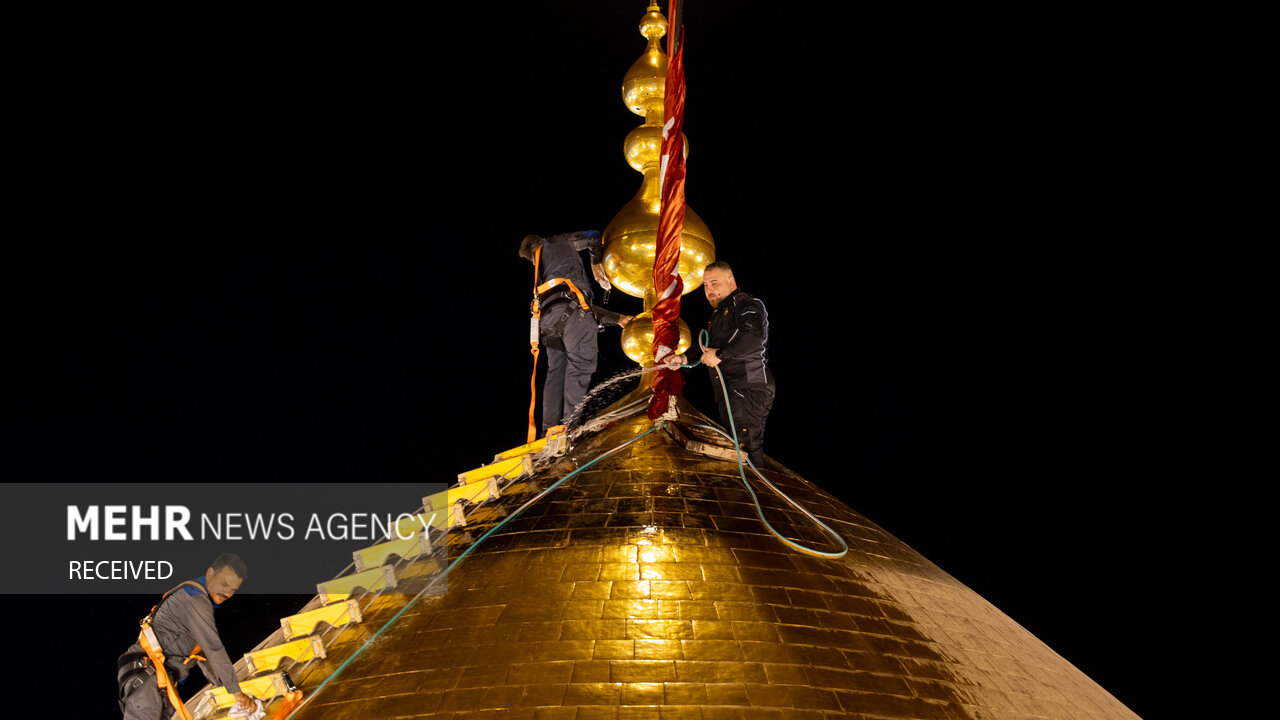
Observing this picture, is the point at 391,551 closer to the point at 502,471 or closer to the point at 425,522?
the point at 425,522

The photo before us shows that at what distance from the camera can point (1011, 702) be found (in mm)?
5738

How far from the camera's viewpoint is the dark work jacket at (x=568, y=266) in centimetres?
980

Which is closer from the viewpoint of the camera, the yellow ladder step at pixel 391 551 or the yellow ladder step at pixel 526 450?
the yellow ladder step at pixel 391 551

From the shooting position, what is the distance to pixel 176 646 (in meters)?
6.52

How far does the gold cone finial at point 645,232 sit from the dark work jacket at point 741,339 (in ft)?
4.23

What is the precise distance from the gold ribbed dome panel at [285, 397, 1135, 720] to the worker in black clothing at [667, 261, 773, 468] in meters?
0.70

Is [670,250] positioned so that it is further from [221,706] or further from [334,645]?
[221,706]

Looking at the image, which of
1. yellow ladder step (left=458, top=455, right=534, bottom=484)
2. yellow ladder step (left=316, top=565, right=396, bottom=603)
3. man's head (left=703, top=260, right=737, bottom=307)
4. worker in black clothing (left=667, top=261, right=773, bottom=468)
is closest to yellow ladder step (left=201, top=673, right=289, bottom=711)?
yellow ladder step (left=316, top=565, right=396, bottom=603)

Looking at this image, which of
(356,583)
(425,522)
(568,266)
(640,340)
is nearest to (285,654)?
(356,583)

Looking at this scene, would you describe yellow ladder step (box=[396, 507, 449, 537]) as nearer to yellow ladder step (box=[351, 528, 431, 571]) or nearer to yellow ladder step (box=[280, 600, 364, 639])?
yellow ladder step (box=[351, 528, 431, 571])

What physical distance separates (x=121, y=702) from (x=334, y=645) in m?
1.55

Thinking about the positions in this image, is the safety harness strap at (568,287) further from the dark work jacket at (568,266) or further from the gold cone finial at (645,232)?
the gold cone finial at (645,232)

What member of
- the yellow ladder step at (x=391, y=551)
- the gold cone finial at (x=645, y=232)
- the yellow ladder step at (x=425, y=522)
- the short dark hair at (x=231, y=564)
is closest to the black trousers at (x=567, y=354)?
the gold cone finial at (x=645, y=232)

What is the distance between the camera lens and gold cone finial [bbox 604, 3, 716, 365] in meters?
9.32
